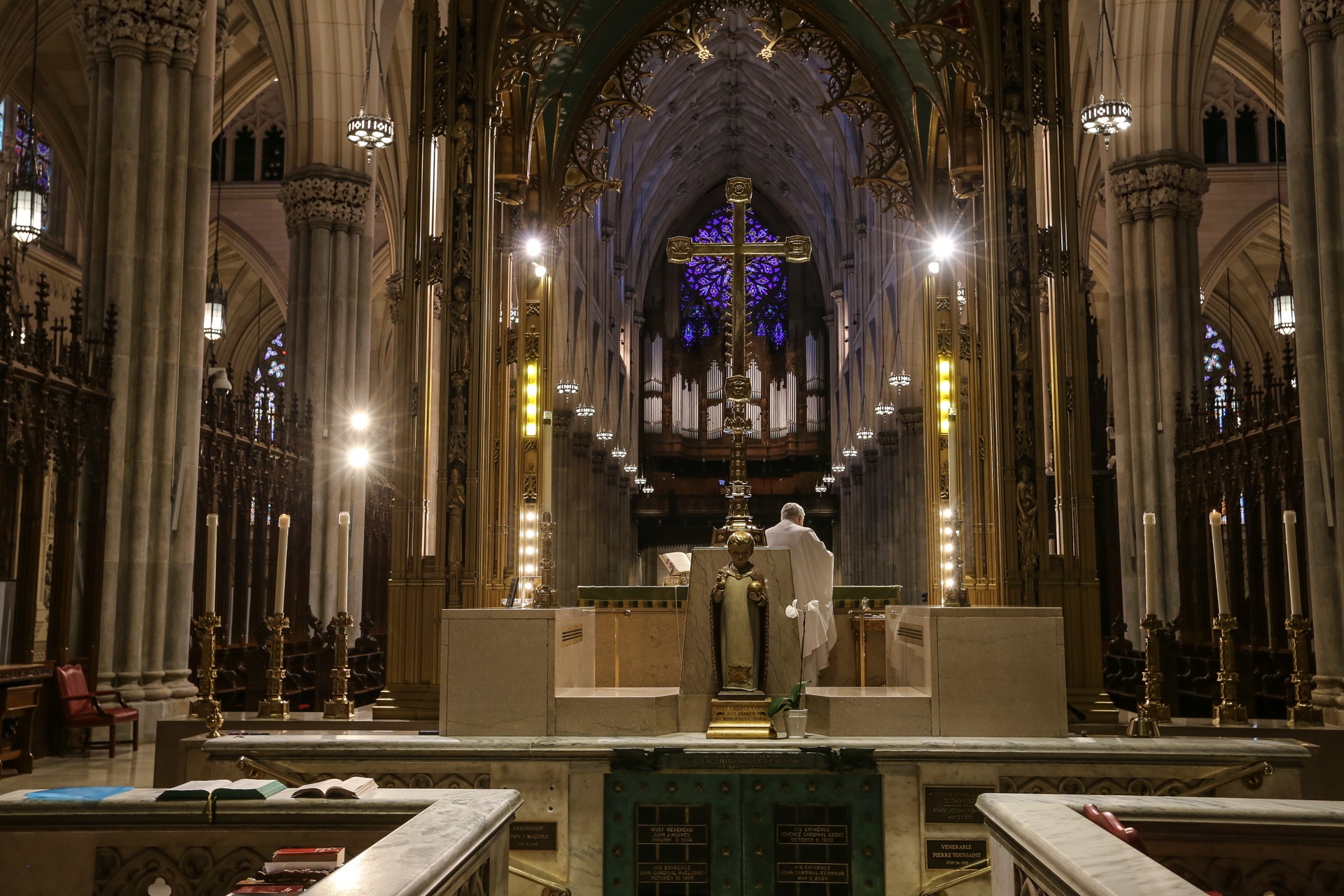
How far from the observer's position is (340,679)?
6.96m

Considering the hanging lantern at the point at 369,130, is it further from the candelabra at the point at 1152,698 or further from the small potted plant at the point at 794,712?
the candelabra at the point at 1152,698

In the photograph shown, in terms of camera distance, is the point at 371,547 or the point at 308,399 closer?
the point at 308,399

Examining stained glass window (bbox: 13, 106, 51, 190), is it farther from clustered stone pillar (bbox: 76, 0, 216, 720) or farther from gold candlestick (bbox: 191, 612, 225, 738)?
gold candlestick (bbox: 191, 612, 225, 738)

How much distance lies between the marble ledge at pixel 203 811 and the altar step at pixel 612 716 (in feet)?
6.86

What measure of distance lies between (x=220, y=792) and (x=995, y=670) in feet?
12.3

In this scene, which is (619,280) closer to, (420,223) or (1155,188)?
(1155,188)

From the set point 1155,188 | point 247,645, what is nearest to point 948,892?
point 247,645

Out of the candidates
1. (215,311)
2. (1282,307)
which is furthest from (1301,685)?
(215,311)

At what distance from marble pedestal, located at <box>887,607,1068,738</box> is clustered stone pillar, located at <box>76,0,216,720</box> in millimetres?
8116

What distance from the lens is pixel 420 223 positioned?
813 cm

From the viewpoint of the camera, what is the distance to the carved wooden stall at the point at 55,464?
33.3ft

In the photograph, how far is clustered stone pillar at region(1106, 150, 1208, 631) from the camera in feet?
50.5

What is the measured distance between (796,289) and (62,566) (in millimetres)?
36485

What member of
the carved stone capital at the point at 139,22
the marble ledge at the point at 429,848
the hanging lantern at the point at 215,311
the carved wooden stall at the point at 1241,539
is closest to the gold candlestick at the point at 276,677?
the marble ledge at the point at 429,848
